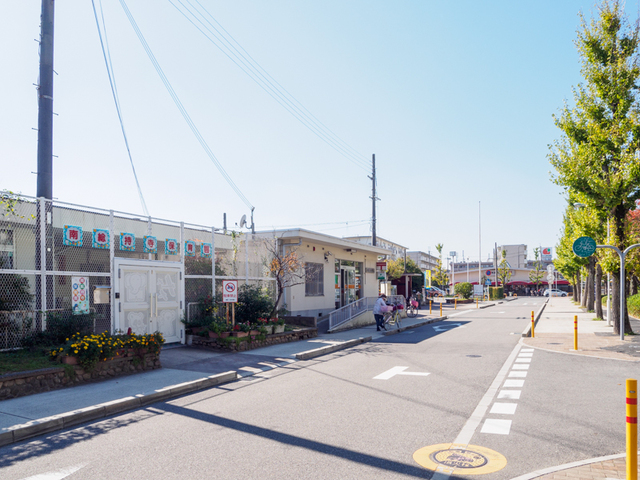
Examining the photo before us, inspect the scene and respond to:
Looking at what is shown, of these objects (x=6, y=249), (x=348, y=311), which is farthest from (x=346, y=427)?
(x=348, y=311)

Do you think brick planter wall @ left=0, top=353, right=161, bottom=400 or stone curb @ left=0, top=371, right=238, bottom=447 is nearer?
stone curb @ left=0, top=371, right=238, bottom=447

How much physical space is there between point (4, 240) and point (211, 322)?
6.16m

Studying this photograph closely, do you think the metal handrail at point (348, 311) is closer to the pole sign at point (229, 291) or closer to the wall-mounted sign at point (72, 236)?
the pole sign at point (229, 291)

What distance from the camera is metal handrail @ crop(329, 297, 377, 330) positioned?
21234 millimetres

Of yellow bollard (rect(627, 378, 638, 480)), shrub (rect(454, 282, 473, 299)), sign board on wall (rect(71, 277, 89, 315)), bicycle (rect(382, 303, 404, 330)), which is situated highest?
sign board on wall (rect(71, 277, 89, 315))

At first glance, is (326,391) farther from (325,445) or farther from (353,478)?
(353,478)

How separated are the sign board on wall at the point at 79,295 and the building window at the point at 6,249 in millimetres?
1429

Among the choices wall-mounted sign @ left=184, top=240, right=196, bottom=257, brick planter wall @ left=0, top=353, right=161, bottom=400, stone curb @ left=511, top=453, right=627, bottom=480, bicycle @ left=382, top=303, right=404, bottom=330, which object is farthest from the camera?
bicycle @ left=382, top=303, right=404, bottom=330

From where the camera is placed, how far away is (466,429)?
6605mm

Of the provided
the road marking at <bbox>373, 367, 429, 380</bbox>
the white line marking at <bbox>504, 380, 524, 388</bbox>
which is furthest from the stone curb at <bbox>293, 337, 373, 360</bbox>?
the white line marking at <bbox>504, 380, 524, 388</bbox>

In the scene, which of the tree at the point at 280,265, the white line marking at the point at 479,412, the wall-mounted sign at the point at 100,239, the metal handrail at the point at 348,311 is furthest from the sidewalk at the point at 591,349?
the wall-mounted sign at the point at 100,239

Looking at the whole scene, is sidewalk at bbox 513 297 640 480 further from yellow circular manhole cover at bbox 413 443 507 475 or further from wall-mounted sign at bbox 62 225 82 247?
wall-mounted sign at bbox 62 225 82 247

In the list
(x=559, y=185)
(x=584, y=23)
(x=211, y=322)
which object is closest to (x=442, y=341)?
(x=559, y=185)

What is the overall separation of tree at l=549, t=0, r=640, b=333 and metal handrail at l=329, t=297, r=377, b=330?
9995mm
